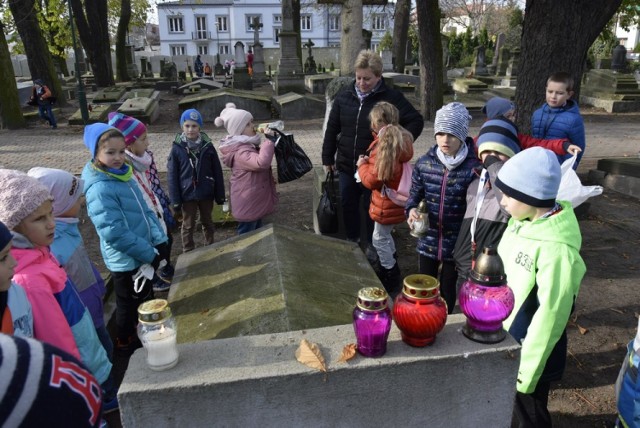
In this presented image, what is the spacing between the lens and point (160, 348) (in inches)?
59.3

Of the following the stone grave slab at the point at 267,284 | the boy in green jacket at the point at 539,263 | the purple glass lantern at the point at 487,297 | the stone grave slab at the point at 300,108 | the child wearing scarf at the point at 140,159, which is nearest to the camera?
the purple glass lantern at the point at 487,297

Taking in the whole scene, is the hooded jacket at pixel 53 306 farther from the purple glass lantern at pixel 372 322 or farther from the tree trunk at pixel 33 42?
the tree trunk at pixel 33 42

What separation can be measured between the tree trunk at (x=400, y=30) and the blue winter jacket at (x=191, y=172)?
17.3 m

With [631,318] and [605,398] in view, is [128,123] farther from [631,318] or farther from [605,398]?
[631,318]

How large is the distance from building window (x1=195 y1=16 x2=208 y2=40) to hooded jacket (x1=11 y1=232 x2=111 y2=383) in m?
61.1

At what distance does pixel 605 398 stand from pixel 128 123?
3730 millimetres

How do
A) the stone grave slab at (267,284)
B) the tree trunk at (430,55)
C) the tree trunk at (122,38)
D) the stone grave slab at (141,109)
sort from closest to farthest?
the stone grave slab at (267,284), the tree trunk at (430,55), the stone grave slab at (141,109), the tree trunk at (122,38)

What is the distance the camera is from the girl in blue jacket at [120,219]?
9.82 ft

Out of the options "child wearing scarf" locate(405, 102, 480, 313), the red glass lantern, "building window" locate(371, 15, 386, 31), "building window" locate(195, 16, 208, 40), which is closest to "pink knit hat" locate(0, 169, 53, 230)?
the red glass lantern

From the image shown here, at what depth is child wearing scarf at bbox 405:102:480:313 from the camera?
9.81 ft

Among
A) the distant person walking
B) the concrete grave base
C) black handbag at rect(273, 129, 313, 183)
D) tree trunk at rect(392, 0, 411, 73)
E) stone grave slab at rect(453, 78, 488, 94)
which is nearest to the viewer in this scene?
the concrete grave base

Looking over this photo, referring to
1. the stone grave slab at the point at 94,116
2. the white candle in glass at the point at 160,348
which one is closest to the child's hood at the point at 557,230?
the white candle in glass at the point at 160,348

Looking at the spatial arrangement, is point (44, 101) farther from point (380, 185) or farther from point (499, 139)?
point (499, 139)

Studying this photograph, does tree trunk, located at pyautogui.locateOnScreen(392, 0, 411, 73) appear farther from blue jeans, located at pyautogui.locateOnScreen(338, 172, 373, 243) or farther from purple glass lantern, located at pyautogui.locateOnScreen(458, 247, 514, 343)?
purple glass lantern, located at pyautogui.locateOnScreen(458, 247, 514, 343)
